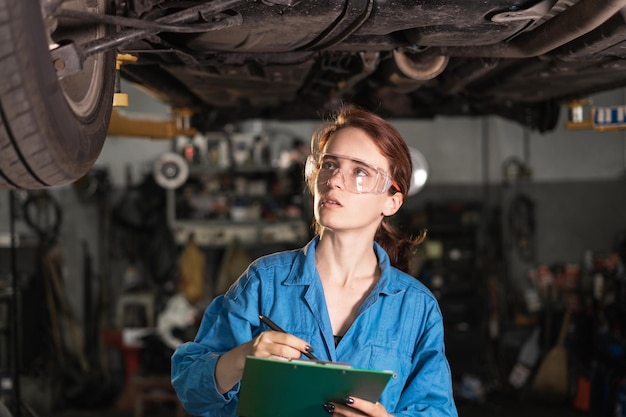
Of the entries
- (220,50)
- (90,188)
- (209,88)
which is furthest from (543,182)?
(220,50)

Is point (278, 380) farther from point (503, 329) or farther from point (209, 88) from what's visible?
point (503, 329)

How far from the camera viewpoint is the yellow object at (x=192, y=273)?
761cm

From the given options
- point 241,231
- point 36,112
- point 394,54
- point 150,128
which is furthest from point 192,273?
point 36,112

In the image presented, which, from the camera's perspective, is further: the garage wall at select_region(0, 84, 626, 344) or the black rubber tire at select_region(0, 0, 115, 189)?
the garage wall at select_region(0, 84, 626, 344)

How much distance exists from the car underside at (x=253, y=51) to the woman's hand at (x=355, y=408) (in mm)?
779

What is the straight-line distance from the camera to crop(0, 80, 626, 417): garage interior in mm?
7086

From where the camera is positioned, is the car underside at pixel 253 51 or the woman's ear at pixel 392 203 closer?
the car underside at pixel 253 51

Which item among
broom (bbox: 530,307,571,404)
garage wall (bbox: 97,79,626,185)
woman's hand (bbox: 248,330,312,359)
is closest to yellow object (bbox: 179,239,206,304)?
garage wall (bbox: 97,79,626,185)

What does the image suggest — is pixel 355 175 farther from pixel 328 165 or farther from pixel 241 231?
pixel 241 231

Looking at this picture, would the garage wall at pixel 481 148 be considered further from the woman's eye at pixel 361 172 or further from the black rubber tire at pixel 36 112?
the black rubber tire at pixel 36 112

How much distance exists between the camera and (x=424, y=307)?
203cm

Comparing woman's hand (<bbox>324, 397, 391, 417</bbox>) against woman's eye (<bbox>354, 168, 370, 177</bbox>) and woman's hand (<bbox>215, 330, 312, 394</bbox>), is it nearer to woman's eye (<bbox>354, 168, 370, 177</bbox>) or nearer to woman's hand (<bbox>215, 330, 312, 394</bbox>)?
woman's hand (<bbox>215, 330, 312, 394</bbox>)

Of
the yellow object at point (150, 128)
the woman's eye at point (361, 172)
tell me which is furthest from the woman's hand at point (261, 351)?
the yellow object at point (150, 128)

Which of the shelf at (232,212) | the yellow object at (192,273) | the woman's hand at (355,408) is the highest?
the shelf at (232,212)
